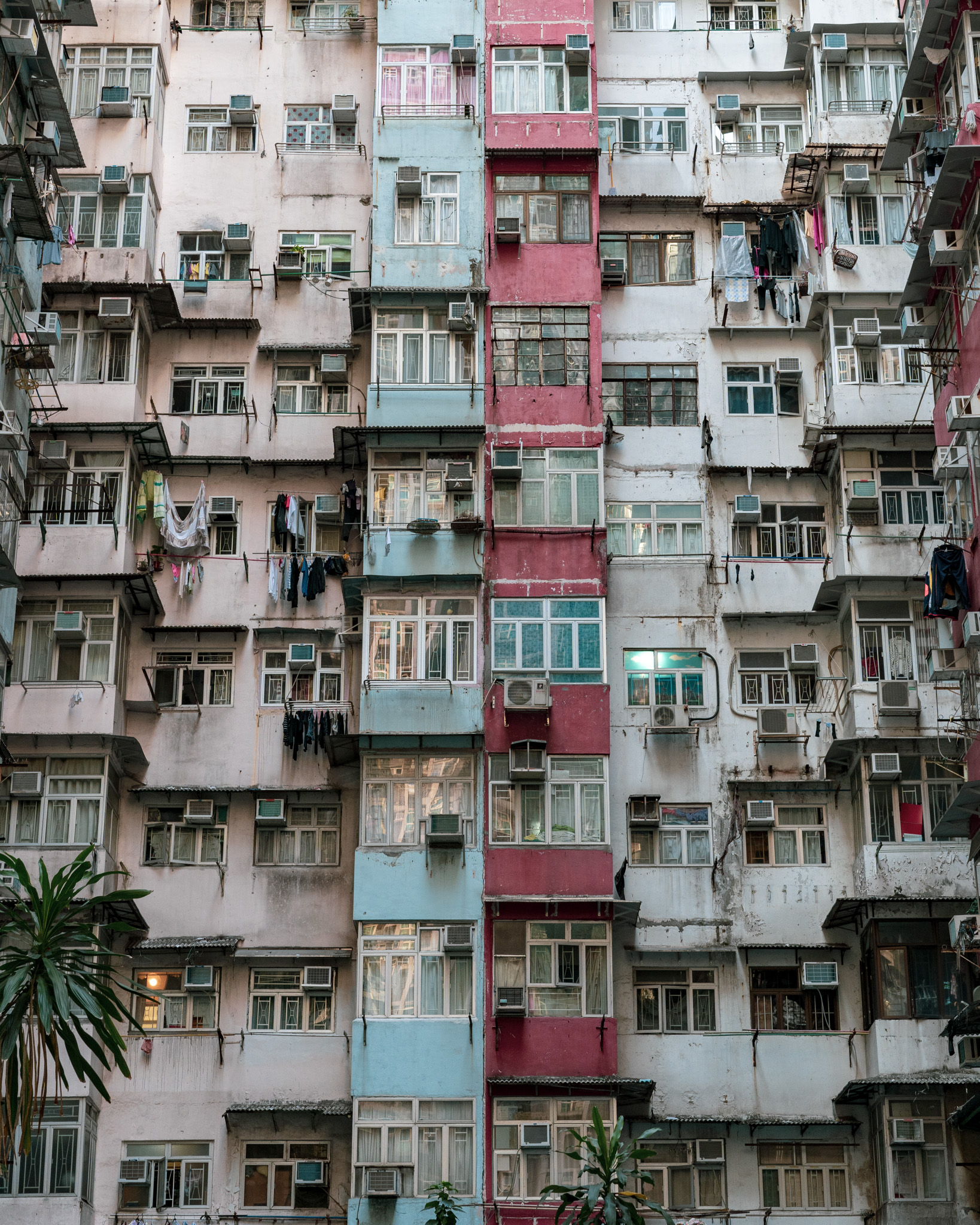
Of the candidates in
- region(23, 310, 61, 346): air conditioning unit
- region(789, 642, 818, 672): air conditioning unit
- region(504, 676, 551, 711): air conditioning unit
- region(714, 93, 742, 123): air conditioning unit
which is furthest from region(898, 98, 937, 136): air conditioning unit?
region(23, 310, 61, 346): air conditioning unit

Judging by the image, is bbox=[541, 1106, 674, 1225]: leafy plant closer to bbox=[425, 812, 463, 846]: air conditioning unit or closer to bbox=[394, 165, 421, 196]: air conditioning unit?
bbox=[425, 812, 463, 846]: air conditioning unit

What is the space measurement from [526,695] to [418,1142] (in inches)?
264

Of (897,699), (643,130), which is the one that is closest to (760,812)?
(897,699)

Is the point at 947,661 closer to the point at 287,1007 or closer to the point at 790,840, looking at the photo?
the point at 790,840

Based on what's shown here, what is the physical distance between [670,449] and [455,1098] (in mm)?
11101

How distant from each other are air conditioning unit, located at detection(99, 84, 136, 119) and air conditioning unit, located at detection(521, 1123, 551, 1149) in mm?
18132

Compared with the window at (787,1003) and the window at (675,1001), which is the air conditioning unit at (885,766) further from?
the window at (675,1001)

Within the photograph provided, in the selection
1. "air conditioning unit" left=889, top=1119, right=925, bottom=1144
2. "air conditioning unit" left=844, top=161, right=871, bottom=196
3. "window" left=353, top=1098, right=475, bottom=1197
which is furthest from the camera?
"air conditioning unit" left=844, top=161, right=871, bottom=196

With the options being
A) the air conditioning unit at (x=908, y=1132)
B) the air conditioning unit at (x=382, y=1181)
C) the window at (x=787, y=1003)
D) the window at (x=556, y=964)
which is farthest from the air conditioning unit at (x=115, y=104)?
the air conditioning unit at (x=908, y=1132)

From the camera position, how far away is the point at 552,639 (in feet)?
97.1

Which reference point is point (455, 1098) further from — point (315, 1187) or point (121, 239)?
point (121, 239)

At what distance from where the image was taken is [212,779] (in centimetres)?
2992

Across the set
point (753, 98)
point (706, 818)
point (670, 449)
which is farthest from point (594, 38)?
point (706, 818)

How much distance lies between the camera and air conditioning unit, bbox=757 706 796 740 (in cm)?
2994
